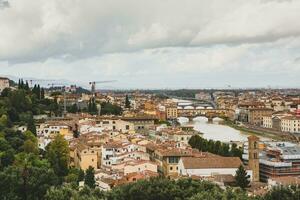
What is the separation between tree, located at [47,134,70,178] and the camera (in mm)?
13730

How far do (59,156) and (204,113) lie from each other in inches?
1271

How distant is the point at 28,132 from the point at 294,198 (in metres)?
10.3

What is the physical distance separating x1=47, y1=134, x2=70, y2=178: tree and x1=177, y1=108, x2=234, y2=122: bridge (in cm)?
2825

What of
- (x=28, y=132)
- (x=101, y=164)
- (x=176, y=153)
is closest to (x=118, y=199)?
(x=176, y=153)

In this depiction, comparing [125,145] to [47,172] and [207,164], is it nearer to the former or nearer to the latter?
[207,164]

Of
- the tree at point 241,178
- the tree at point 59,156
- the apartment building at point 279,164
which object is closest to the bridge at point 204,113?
the apartment building at point 279,164

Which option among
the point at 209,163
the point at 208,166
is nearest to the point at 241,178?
the point at 208,166

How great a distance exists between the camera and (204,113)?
46188 mm

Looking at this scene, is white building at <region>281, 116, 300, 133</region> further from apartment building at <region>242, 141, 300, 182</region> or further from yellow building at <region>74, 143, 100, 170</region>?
yellow building at <region>74, 143, 100, 170</region>

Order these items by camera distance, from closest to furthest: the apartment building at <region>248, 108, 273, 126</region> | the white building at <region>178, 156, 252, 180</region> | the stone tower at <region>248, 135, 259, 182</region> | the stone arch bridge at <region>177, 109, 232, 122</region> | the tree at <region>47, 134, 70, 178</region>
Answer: the white building at <region>178, 156, 252, 180</region>, the stone tower at <region>248, 135, 259, 182</region>, the tree at <region>47, 134, 70, 178</region>, the apartment building at <region>248, 108, 273, 126</region>, the stone arch bridge at <region>177, 109, 232, 122</region>

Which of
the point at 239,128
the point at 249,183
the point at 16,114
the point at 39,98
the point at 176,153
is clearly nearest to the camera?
the point at 249,183

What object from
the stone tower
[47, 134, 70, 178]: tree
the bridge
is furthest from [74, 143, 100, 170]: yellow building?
the bridge

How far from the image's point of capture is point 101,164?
15641mm

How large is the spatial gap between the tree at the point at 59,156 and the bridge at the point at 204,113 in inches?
1112
